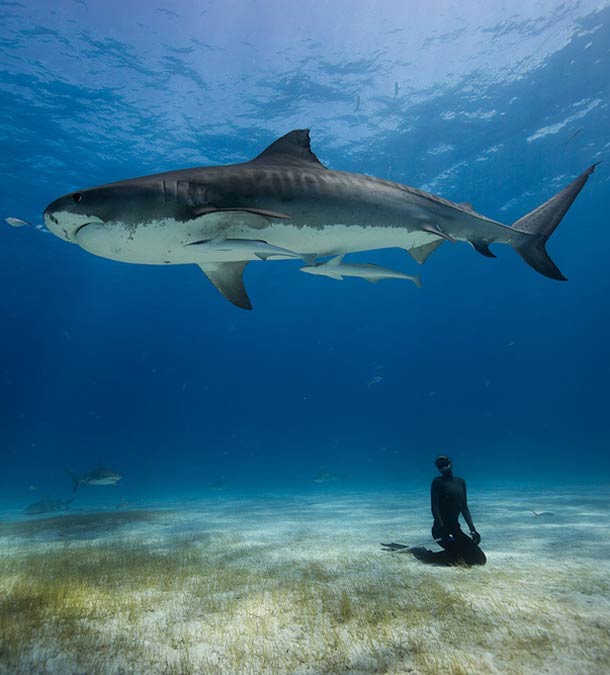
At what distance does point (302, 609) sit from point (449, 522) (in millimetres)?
3255

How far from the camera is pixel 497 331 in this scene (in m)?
102

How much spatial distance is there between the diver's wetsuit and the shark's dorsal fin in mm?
5175

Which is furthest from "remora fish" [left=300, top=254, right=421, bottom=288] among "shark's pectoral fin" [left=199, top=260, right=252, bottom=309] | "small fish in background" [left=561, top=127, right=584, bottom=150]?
"small fish in background" [left=561, top=127, right=584, bottom=150]

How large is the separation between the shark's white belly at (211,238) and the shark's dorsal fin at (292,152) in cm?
96

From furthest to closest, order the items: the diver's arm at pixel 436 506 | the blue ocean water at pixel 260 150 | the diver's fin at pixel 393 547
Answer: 1. the blue ocean water at pixel 260 150
2. the diver's fin at pixel 393 547
3. the diver's arm at pixel 436 506

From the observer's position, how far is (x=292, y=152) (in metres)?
5.15

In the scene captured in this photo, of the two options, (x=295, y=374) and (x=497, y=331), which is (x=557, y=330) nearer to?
(x=497, y=331)

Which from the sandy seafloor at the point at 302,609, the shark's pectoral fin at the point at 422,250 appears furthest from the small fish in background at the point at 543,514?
the shark's pectoral fin at the point at 422,250

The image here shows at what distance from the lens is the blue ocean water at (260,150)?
21.6 meters

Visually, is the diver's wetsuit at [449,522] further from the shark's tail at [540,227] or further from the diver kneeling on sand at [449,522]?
the shark's tail at [540,227]

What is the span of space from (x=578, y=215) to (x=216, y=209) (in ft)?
167

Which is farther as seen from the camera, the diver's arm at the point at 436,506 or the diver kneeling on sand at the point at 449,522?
the diver's arm at the point at 436,506

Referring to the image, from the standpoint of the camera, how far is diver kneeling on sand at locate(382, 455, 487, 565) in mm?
6168

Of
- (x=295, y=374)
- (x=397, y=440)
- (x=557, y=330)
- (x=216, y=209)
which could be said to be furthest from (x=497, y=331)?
(x=216, y=209)
